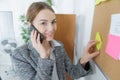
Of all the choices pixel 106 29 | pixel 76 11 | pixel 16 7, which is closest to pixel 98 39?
A: pixel 106 29

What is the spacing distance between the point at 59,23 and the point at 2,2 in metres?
1.10

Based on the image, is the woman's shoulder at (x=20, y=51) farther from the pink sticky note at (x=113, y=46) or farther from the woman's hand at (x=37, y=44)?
the pink sticky note at (x=113, y=46)

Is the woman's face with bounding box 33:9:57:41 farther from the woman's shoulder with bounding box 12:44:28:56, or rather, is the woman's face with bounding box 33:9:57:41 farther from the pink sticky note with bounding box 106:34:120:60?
the pink sticky note with bounding box 106:34:120:60

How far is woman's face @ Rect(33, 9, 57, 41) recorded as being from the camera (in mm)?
1029

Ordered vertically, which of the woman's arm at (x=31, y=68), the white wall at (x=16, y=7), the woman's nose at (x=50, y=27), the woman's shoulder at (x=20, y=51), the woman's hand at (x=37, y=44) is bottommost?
the woman's arm at (x=31, y=68)

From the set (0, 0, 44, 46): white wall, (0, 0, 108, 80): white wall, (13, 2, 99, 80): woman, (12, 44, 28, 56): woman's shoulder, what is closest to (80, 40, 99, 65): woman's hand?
(13, 2, 99, 80): woman

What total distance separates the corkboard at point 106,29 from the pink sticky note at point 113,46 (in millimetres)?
24

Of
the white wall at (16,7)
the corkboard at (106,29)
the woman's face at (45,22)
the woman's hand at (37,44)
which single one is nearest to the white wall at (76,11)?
the white wall at (16,7)

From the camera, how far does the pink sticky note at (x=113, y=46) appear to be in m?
0.69

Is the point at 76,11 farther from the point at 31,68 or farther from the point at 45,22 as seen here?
the point at 31,68

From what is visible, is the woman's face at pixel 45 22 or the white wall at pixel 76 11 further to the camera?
the white wall at pixel 76 11

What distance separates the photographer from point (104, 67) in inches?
33.8

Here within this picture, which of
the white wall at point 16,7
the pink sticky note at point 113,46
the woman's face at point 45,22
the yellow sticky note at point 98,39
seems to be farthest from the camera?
the white wall at point 16,7

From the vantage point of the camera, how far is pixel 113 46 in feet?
2.42
